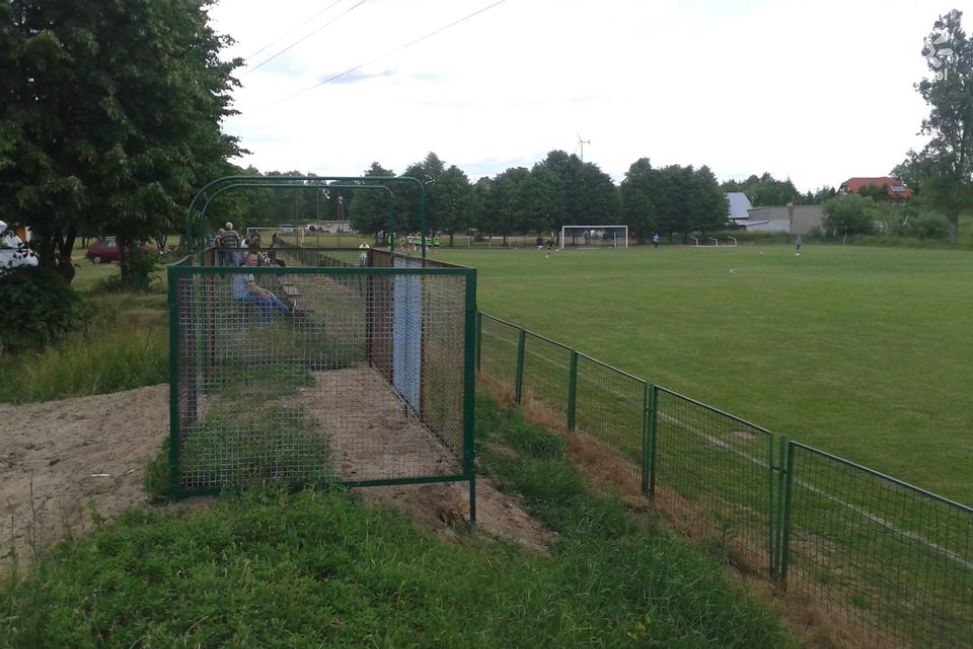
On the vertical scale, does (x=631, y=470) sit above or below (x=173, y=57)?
below

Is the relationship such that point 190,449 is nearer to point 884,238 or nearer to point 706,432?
point 706,432

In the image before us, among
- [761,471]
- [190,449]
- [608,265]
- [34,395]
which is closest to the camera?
[190,449]

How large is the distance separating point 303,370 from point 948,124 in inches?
3448

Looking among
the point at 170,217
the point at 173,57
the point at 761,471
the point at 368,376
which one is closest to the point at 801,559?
the point at 761,471

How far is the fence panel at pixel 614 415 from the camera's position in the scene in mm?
8477

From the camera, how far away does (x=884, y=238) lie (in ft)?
266

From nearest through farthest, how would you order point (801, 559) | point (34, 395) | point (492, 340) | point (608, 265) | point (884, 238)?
point (801, 559) < point (34, 395) < point (492, 340) < point (608, 265) < point (884, 238)

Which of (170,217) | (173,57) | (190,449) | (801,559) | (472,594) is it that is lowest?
(801,559)

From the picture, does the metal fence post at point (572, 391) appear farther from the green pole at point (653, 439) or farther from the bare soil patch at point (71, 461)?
the bare soil patch at point (71, 461)

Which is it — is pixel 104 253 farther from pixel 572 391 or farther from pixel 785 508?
pixel 785 508

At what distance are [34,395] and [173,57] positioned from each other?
308 inches

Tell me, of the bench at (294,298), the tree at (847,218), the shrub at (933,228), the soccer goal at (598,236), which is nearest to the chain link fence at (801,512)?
the bench at (294,298)

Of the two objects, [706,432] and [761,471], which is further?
[706,432]

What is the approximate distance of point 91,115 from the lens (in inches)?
557
